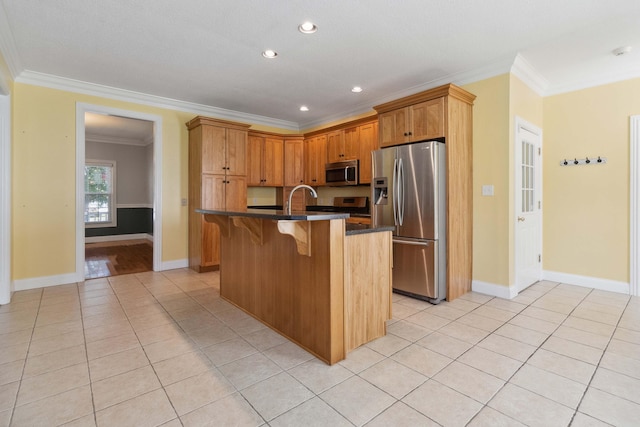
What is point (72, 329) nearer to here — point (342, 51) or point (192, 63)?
point (192, 63)

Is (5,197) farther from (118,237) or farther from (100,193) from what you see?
(118,237)

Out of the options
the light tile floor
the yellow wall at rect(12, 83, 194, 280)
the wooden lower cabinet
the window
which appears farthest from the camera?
the window

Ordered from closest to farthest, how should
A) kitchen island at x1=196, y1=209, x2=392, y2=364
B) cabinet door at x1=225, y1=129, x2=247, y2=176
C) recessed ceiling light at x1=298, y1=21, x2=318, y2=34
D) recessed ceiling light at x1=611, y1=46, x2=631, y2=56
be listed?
kitchen island at x1=196, y1=209, x2=392, y2=364
recessed ceiling light at x1=298, y1=21, x2=318, y2=34
recessed ceiling light at x1=611, y1=46, x2=631, y2=56
cabinet door at x1=225, y1=129, x2=247, y2=176

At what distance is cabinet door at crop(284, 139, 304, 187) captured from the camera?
6113 millimetres

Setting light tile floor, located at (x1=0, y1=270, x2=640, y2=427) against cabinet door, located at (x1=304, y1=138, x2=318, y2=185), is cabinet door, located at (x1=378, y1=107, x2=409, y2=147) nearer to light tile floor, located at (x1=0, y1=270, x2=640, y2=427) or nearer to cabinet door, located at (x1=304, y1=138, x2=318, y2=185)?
light tile floor, located at (x1=0, y1=270, x2=640, y2=427)

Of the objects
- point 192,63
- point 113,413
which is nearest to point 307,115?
point 192,63

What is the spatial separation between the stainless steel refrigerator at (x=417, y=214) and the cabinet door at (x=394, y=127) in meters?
0.21

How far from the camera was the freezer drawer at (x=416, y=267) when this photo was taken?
135 inches

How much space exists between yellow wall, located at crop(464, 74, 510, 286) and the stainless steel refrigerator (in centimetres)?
54

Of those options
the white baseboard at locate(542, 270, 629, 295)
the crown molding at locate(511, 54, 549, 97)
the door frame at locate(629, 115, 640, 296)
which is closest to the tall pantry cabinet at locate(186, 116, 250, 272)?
the crown molding at locate(511, 54, 549, 97)

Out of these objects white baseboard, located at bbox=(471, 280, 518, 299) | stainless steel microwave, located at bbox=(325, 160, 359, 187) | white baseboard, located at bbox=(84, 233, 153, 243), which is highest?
stainless steel microwave, located at bbox=(325, 160, 359, 187)

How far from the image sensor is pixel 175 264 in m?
5.07

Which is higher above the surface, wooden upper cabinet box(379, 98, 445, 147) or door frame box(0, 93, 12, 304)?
wooden upper cabinet box(379, 98, 445, 147)

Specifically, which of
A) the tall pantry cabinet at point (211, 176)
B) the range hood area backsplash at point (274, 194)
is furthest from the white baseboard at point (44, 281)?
the range hood area backsplash at point (274, 194)
